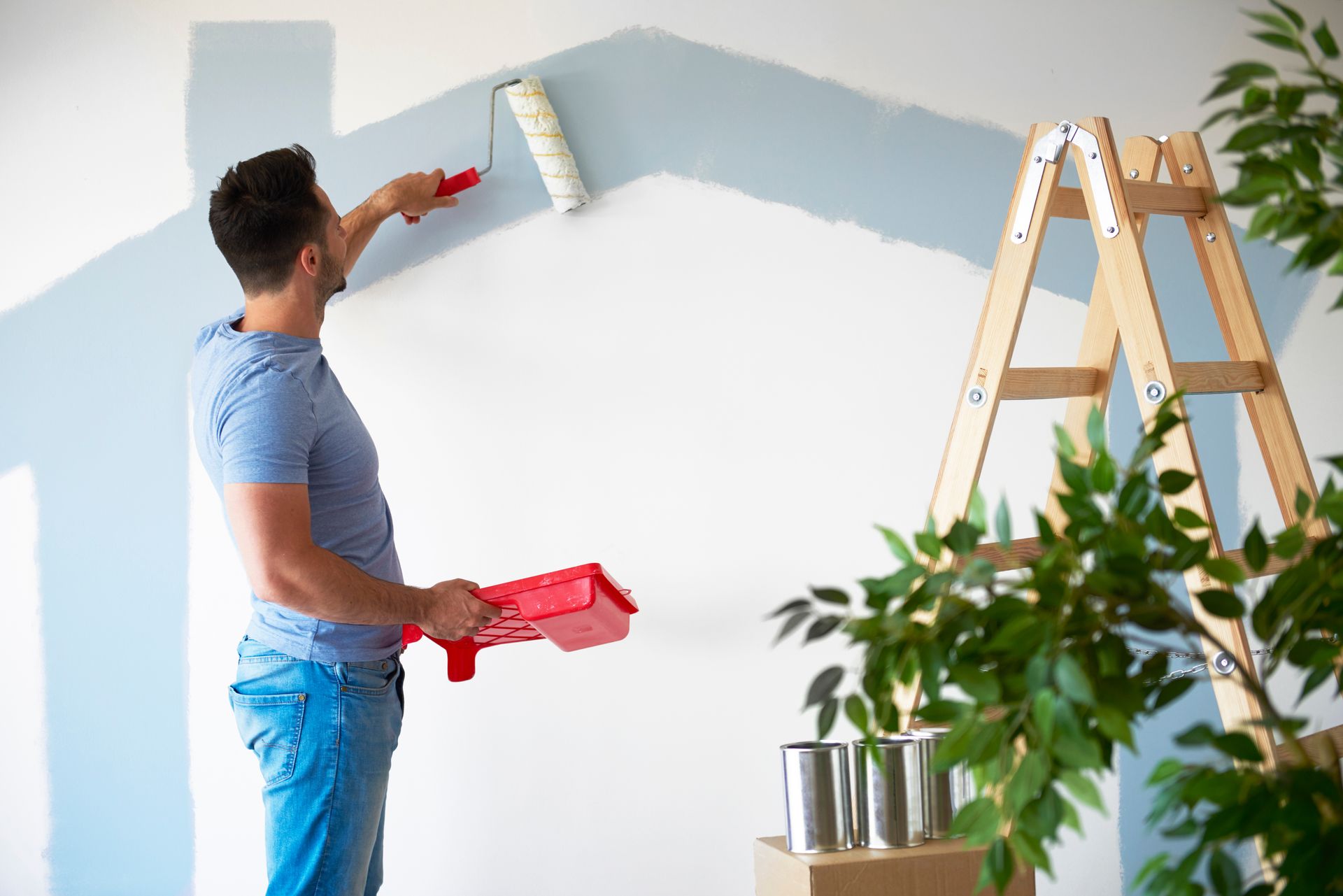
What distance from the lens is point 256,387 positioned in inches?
54.6

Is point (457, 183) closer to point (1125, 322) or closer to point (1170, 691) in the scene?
point (1125, 322)

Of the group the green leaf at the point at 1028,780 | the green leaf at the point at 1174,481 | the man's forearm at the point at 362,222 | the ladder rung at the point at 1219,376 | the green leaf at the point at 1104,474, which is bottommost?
the green leaf at the point at 1028,780

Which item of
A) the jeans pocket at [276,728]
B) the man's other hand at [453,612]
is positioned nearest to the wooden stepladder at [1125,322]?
the man's other hand at [453,612]

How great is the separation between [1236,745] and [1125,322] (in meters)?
0.97

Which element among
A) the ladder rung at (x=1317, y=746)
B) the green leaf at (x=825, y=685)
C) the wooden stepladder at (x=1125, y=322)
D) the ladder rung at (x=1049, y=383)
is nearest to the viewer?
the green leaf at (x=825, y=685)

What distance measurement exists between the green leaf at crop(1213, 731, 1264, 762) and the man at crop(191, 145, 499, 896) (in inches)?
43.4

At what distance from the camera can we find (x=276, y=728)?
4.74ft

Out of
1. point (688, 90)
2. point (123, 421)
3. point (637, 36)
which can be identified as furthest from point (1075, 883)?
point (123, 421)

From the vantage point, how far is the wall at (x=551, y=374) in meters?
1.92

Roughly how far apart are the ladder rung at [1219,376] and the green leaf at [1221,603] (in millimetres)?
869

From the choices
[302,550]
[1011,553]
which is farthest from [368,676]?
[1011,553]

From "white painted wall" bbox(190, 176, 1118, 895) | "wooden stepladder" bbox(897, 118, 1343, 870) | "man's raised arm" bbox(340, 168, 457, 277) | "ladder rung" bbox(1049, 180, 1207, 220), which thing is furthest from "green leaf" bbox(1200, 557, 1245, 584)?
"man's raised arm" bbox(340, 168, 457, 277)

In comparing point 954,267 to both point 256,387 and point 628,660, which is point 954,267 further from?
point 256,387

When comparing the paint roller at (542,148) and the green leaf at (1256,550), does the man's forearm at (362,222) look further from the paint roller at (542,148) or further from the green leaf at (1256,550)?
the green leaf at (1256,550)
